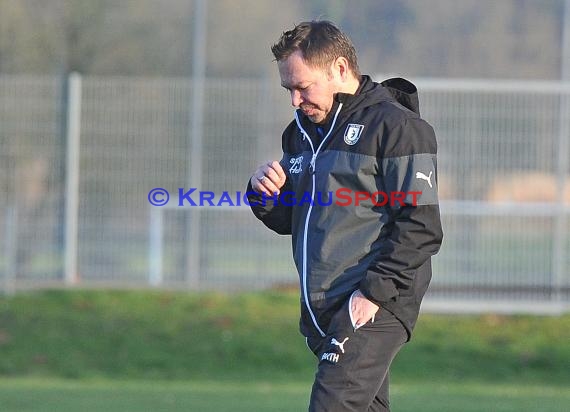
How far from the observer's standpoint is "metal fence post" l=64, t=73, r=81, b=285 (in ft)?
47.6

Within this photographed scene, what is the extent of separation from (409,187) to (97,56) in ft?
35.2

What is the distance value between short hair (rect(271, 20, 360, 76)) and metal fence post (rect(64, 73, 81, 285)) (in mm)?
9798

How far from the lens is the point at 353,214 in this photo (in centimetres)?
492

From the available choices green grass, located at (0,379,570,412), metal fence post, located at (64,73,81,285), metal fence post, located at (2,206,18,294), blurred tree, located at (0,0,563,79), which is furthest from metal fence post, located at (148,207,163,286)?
green grass, located at (0,379,570,412)

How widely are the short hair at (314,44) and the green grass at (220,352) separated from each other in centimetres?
572

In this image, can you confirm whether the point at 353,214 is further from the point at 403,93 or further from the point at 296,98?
the point at 403,93

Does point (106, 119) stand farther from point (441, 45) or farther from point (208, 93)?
point (441, 45)

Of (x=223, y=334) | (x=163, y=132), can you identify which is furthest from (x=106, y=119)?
(x=223, y=334)

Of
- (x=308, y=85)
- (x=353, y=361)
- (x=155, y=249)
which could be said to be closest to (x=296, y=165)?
(x=308, y=85)

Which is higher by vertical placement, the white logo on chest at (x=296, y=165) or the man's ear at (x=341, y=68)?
the man's ear at (x=341, y=68)

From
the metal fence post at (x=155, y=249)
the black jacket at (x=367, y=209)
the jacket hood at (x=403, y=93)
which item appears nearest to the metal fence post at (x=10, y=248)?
the metal fence post at (x=155, y=249)

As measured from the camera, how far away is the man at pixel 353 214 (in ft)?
15.7

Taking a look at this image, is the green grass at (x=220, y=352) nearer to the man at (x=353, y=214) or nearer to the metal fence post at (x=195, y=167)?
the metal fence post at (x=195, y=167)

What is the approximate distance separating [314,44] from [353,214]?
70cm
